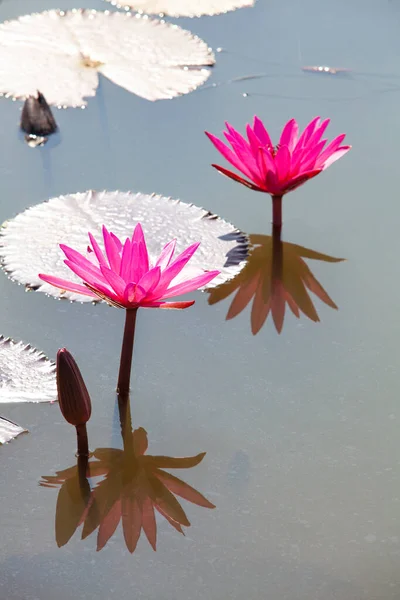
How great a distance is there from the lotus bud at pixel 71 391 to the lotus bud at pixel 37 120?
1.39 meters

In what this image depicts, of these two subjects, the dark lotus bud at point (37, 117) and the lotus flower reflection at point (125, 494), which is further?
the dark lotus bud at point (37, 117)

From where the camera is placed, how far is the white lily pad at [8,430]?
1.80 metres

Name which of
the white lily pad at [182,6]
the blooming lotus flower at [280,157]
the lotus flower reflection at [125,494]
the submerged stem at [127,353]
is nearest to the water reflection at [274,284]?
the blooming lotus flower at [280,157]

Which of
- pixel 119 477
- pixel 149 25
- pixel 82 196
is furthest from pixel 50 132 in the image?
pixel 119 477

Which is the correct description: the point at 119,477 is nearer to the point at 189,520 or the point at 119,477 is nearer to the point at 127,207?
the point at 189,520

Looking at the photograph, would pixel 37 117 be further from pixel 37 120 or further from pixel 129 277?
pixel 129 277

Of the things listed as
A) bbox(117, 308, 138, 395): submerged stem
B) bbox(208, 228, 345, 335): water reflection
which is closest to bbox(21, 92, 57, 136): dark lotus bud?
bbox(208, 228, 345, 335): water reflection

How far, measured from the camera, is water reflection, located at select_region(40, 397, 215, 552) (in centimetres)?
166

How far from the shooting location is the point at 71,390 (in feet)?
5.42

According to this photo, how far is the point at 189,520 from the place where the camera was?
1.68 meters

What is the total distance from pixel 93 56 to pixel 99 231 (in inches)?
46.4

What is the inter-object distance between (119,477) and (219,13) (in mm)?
2468

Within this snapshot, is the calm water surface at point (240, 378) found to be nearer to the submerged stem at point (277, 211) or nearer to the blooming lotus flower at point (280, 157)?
the submerged stem at point (277, 211)

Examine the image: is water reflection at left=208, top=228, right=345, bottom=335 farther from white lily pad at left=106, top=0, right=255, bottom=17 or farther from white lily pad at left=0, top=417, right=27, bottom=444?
white lily pad at left=106, top=0, right=255, bottom=17
